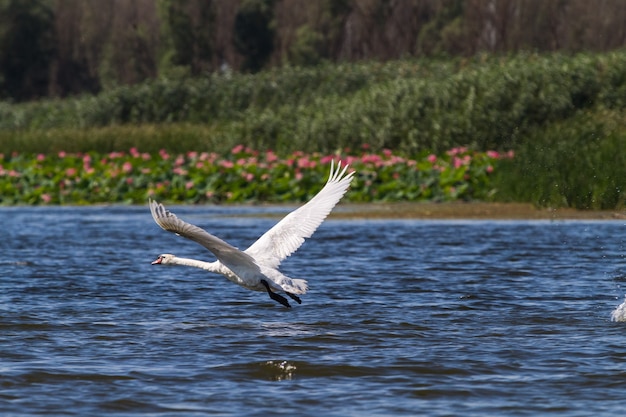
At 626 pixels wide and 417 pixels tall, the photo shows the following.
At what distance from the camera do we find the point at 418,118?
93.9ft

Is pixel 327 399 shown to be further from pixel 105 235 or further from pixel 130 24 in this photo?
pixel 130 24

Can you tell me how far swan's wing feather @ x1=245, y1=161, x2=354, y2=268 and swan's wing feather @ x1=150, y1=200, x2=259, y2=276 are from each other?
0.82 ft

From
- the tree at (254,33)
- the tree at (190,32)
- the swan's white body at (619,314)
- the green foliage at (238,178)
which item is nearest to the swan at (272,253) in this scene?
the swan's white body at (619,314)

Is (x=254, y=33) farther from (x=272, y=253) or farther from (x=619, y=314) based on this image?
(x=619, y=314)

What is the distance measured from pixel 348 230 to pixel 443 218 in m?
2.23

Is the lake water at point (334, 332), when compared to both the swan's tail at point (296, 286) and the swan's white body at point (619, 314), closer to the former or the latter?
the swan's white body at point (619, 314)

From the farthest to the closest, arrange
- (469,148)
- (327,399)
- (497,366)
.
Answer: (469,148) < (497,366) < (327,399)

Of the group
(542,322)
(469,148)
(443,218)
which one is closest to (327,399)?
(542,322)

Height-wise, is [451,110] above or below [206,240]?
above

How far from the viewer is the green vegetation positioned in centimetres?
2239

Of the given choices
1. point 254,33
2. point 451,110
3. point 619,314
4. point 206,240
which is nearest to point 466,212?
point 451,110

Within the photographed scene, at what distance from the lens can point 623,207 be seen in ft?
70.5

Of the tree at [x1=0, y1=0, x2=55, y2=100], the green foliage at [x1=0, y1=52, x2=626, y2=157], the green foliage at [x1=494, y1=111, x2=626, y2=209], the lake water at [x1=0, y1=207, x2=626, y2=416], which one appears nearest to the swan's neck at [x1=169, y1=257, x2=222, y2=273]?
the lake water at [x1=0, y1=207, x2=626, y2=416]

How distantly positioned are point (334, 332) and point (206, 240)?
1241mm
